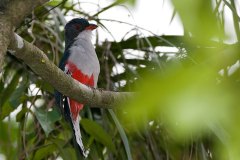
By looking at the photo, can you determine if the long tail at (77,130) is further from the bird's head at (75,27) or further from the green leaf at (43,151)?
the bird's head at (75,27)

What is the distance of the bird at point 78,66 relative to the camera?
10.4ft

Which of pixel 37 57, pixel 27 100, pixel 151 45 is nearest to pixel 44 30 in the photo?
pixel 27 100

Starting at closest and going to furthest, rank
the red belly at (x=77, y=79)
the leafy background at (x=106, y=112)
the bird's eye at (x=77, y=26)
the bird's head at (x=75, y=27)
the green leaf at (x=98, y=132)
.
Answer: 1. the leafy background at (x=106, y=112)
2. the green leaf at (x=98, y=132)
3. the red belly at (x=77, y=79)
4. the bird's head at (x=75, y=27)
5. the bird's eye at (x=77, y=26)

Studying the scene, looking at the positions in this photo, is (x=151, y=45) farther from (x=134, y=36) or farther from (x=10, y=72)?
(x=10, y=72)

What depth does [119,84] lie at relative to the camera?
11.4ft

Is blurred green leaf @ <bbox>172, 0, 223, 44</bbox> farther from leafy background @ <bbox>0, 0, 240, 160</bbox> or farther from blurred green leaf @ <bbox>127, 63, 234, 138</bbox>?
leafy background @ <bbox>0, 0, 240, 160</bbox>

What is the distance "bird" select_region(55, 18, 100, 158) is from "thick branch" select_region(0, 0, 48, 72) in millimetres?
1506

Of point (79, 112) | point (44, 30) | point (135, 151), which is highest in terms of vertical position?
point (44, 30)

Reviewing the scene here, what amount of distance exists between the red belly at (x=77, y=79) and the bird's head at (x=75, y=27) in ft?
1.59

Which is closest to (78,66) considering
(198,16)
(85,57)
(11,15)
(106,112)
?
(85,57)

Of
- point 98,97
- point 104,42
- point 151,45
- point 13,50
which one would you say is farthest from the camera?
point 104,42

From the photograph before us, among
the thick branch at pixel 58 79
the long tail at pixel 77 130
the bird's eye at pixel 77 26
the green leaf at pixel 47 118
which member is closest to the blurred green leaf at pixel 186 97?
the thick branch at pixel 58 79

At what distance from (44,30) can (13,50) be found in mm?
1947

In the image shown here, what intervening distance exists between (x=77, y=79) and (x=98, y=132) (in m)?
0.57
